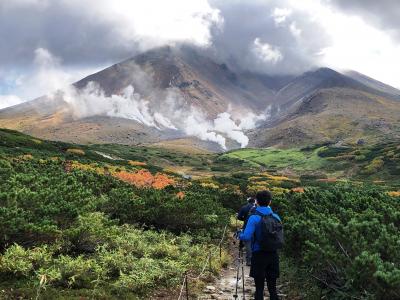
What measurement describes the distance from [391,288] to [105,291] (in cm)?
621

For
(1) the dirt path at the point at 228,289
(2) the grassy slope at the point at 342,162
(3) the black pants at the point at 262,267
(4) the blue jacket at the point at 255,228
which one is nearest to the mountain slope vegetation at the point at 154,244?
(1) the dirt path at the point at 228,289

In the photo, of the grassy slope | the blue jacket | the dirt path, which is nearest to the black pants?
the blue jacket

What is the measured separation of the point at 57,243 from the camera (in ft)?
38.8

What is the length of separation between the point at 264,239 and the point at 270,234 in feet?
0.49

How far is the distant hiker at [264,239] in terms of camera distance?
842 centimetres

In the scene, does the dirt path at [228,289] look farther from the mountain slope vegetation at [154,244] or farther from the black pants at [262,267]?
the black pants at [262,267]

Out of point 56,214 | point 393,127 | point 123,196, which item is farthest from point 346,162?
point 393,127

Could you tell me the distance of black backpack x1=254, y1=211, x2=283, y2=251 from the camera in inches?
331

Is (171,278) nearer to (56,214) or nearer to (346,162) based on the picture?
(56,214)

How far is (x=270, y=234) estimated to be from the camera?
27.6 ft

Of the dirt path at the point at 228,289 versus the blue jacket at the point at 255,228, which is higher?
the blue jacket at the point at 255,228

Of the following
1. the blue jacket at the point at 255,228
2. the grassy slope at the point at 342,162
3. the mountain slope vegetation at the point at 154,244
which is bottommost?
the grassy slope at the point at 342,162

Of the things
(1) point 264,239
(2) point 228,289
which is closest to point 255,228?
(1) point 264,239

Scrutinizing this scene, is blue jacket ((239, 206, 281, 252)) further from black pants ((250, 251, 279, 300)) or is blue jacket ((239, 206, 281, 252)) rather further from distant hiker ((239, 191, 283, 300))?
black pants ((250, 251, 279, 300))
